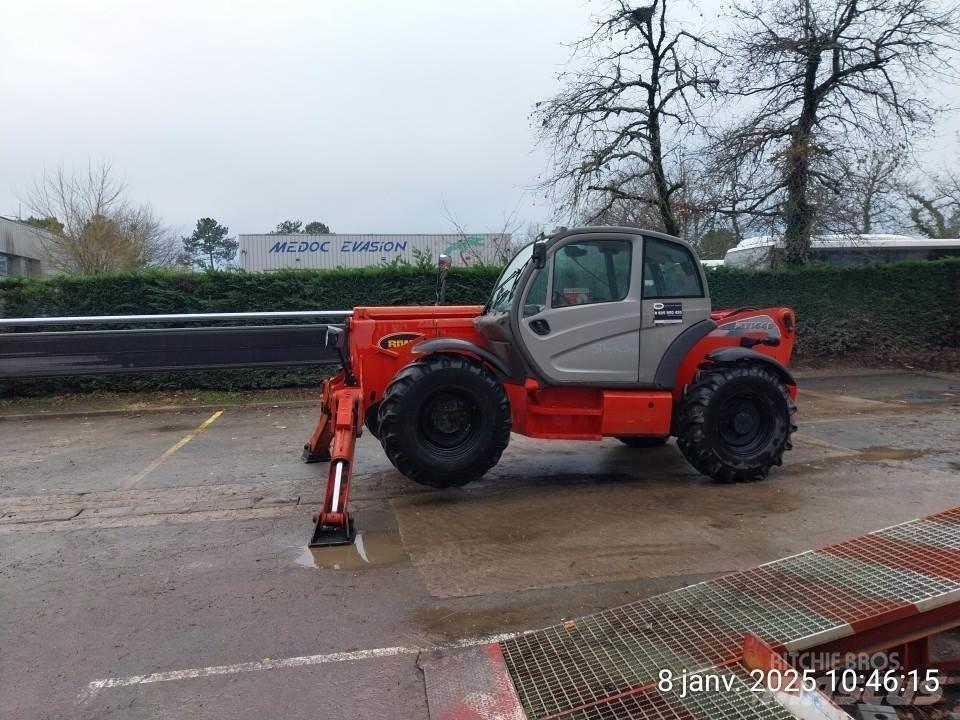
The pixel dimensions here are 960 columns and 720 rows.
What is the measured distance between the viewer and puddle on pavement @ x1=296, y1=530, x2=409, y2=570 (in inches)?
196

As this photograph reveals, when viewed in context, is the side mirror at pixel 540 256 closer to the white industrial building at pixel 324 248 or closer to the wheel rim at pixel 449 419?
the wheel rim at pixel 449 419

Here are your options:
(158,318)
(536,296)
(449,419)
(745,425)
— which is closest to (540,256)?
(536,296)

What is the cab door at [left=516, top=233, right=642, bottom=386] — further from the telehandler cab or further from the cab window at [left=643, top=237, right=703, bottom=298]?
the cab window at [left=643, top=237, right=703, bottom=298]

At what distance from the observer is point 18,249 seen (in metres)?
35.6

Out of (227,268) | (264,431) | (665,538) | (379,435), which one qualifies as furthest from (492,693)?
(227,268)

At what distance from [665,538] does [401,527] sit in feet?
6.70

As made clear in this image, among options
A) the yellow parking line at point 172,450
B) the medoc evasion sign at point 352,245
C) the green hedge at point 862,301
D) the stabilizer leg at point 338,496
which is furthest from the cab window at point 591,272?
the medoc evasion sign at point 352,245

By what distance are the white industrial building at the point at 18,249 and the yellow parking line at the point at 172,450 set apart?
92.8 feet

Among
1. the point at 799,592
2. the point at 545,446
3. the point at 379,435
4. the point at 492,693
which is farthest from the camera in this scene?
the point at 545,446

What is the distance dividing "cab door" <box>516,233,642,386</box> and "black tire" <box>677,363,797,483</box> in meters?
0.65

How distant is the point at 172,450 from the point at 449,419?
438cm

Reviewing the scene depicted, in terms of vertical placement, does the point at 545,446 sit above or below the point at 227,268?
below

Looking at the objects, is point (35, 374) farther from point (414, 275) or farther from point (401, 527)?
point (401, 527)

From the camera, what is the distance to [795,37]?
1516 centimetres
